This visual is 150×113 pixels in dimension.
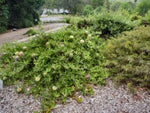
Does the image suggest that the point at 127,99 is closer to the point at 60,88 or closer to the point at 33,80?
the point at 60,88

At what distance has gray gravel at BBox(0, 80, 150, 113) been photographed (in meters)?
1.55

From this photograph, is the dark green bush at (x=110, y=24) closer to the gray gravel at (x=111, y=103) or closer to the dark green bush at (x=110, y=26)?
the dark green bush at (x=110, y=26)

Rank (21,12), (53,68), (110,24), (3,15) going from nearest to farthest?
(53,68) → (110,24) → (3,15) → (21,12)

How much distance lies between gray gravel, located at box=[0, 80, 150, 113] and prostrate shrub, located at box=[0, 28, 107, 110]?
3.8 inches

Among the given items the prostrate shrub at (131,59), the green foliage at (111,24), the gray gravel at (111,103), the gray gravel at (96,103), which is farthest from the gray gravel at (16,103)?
the green foliage at (111,24)

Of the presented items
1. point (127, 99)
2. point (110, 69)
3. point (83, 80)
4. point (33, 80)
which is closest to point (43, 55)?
point (33, 80)

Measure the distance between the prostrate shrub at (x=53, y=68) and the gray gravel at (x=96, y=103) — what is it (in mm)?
97

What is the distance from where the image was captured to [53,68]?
1929 millimetres

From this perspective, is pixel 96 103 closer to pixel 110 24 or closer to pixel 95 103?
pixel 95 103

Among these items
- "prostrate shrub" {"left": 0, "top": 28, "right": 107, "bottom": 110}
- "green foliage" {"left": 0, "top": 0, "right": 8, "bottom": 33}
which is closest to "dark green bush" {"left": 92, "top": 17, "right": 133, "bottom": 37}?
"prostrate shrub" {"left": 0, "top": 28, "right": 107, "bottom": 110}

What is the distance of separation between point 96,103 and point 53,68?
812 mm

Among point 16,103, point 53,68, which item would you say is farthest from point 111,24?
point 16,103

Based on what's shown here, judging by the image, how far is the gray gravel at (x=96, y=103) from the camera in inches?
61.0

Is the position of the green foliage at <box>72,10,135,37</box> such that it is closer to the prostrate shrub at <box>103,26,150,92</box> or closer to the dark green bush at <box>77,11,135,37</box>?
the dark green bush at <box>77,11,135,37</box>
